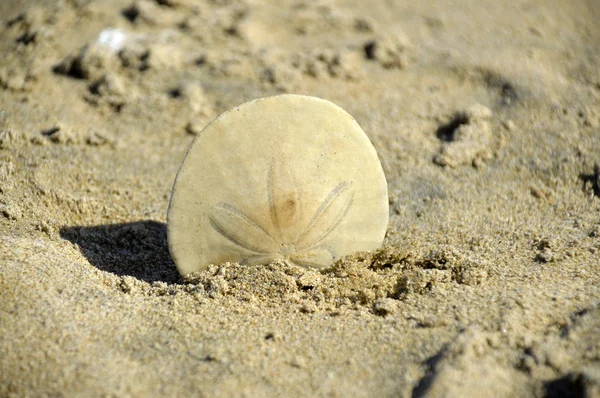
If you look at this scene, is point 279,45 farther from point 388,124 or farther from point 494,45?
point 494,45

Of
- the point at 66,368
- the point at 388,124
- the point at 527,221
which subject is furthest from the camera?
the point at 388,124

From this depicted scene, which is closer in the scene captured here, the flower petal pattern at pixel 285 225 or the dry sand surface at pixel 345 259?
the dry sand surface at pixel 345 259

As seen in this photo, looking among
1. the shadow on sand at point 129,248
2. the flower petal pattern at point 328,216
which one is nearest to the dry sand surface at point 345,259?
the shadow on sand at point 129,248

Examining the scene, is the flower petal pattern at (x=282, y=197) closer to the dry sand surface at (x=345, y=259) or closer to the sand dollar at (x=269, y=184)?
the sand dollar at (x=269, y=184)

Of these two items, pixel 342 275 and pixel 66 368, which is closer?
pixel 66 368

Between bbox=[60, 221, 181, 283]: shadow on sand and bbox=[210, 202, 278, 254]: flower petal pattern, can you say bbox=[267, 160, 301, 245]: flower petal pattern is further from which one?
bbox=[60, 221, 181, 283]: shadow on sand

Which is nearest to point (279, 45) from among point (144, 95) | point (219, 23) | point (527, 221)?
point (219, 23)

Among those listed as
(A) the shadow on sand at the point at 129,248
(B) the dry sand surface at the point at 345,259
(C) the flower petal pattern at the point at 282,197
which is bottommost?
(A) the shadow on sand at the point at 129,248
